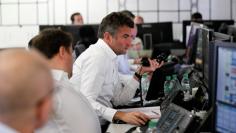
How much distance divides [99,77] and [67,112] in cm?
80

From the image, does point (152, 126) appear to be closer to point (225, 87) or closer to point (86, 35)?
point (225, 87)

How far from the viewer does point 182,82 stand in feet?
12.1

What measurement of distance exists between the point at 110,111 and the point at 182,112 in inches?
29.5

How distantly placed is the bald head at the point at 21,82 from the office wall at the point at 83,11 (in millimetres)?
7125

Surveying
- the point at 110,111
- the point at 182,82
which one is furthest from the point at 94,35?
the point at 110,111

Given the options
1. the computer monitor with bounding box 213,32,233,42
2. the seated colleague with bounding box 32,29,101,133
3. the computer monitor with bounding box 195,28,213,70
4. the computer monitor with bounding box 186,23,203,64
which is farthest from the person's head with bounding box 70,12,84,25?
the seated colleague with bounding box 32,29,101,133

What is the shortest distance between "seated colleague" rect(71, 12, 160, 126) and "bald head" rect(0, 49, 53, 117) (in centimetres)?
185

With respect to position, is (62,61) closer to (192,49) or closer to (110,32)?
(110,32)

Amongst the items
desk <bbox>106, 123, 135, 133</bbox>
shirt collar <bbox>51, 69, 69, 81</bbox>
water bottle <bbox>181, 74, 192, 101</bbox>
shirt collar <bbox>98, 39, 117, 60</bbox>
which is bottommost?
desk <bbox>106, 123, 135, 133</bbox>

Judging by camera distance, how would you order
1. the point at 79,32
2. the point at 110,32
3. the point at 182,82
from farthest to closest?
the point at 79,32 < the point at 182,82 < the point at 110,32

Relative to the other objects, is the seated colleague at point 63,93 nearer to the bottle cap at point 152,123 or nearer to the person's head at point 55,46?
the person's head at point 55,46

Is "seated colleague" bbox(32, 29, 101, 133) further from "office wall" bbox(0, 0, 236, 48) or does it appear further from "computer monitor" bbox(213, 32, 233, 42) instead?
"office wall" bbox(0, 0, 236, 48)

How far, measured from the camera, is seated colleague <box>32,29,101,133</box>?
7.77 feet

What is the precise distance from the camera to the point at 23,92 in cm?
114
